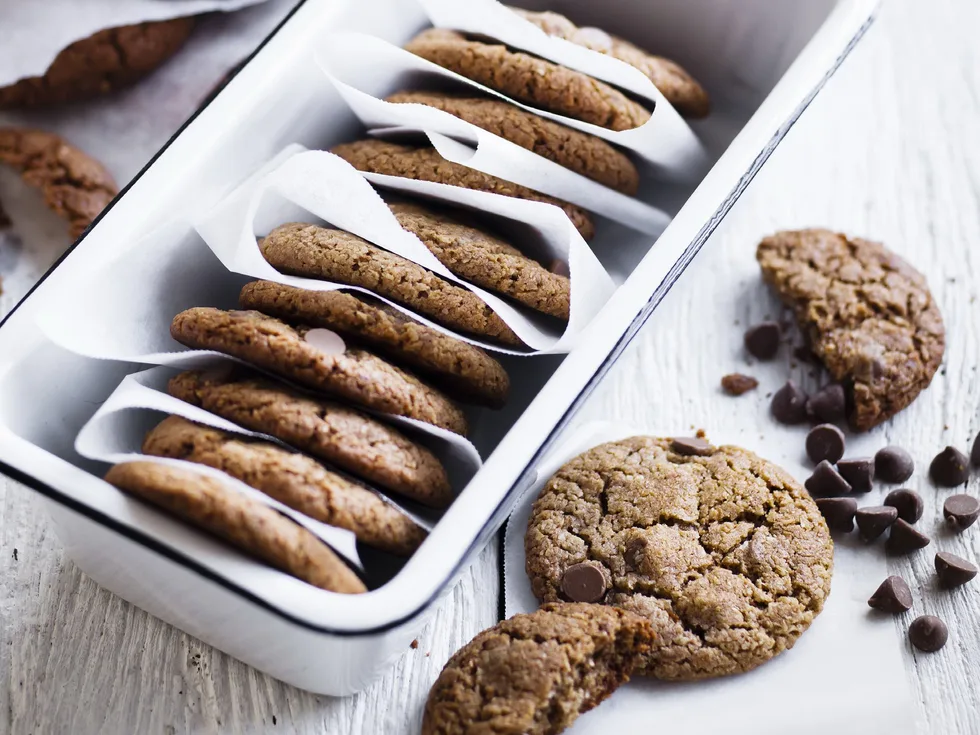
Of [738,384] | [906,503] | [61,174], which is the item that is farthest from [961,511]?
[61,174]

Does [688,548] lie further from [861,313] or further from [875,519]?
[861,313]

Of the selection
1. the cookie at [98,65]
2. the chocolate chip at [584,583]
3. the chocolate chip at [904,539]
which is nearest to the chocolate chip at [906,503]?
the chocolate chip at [904,539]

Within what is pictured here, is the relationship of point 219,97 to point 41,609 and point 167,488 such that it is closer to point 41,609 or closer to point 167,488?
point 167,488

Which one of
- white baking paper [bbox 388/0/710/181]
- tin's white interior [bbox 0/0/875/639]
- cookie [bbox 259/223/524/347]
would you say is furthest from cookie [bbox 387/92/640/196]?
cookie [bbox 259/223/524/347]

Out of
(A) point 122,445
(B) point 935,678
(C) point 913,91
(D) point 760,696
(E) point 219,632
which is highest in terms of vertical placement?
(C) point 913,91

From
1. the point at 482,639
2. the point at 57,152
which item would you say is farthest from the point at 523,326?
the point at 57,152

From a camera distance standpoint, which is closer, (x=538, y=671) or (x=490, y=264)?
(x=538, y=671)
